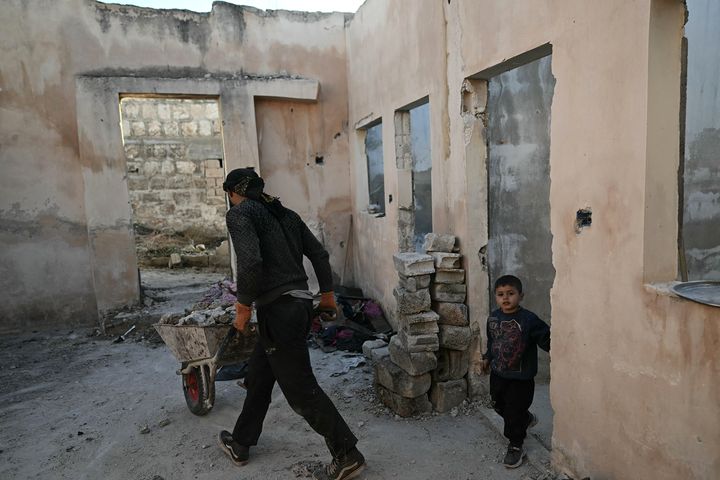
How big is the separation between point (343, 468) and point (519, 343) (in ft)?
4.57

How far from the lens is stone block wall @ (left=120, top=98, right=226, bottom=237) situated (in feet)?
35.7

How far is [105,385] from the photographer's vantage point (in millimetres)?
5082

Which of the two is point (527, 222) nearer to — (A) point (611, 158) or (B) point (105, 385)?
(A) point (611, 158)

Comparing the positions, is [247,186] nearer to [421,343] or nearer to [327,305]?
[327,305]

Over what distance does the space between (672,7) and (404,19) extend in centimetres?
339

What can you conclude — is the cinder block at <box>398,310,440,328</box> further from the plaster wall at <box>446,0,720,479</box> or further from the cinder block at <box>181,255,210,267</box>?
the cinder block at <box>181,255,210,267</box>

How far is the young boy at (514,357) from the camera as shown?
3297mm

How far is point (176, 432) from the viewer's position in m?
3.94

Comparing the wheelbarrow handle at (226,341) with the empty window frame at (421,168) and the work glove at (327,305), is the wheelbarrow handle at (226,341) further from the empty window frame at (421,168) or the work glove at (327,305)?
the empty window frame at (421,168)

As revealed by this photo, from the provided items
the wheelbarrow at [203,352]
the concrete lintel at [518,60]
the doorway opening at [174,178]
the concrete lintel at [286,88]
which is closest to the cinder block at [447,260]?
the concrete lintel at [518,60]

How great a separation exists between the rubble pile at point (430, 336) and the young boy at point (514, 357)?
0.78m

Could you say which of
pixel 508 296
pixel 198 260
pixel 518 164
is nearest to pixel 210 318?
pixel 508 296

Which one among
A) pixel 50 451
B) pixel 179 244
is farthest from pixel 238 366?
pixel 179 244

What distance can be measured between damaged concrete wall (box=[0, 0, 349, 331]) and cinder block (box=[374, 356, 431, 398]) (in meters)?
4.28
